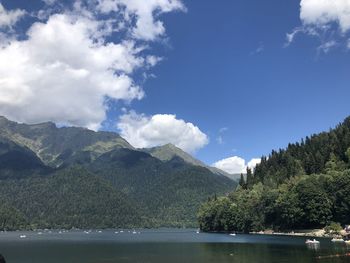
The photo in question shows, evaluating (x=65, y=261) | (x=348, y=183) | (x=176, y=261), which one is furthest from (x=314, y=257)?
(x=348, y=183)

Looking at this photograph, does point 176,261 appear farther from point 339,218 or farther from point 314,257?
point 339,218

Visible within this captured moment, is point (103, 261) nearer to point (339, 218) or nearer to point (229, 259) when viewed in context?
point (229, 259)

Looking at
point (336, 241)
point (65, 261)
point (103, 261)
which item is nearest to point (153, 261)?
point (103, 261)

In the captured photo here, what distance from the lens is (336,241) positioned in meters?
150

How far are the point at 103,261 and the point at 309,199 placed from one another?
114m

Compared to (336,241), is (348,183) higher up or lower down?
higher up

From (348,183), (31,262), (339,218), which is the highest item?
(348,183)

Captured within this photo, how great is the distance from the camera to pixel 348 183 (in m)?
189

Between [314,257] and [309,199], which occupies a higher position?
[309,199]

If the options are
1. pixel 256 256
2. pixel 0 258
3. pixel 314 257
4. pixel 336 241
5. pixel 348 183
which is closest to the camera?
pixel 0 258

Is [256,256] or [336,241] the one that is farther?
[336,241]

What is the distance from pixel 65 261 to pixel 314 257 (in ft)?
188

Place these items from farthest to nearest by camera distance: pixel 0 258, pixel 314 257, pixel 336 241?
pixel 336 241 < pixel 314 257 < pixel 0 258

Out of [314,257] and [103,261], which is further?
[103,261]
